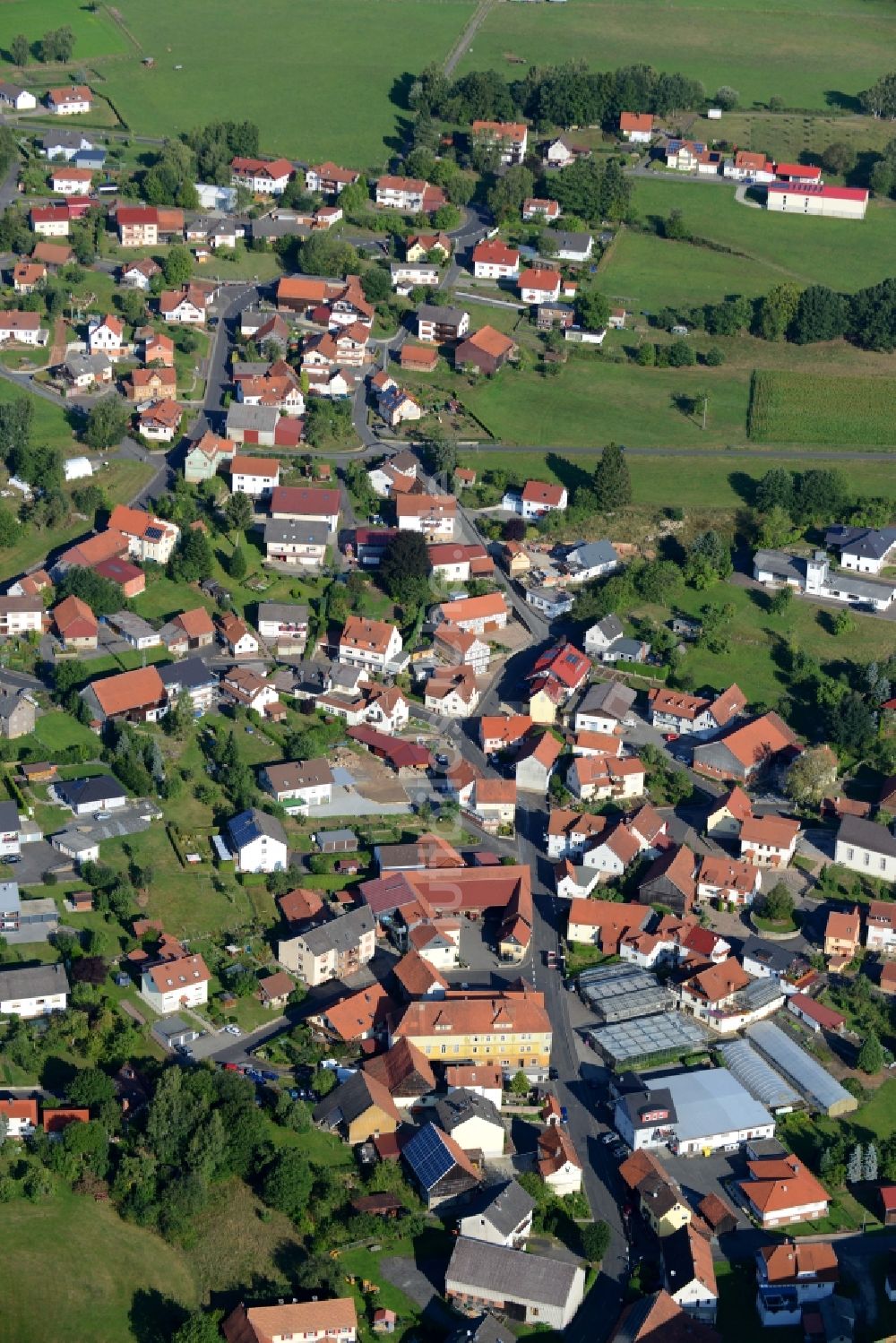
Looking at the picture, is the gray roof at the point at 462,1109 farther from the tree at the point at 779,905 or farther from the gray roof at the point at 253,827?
the tree at the point at 779,905

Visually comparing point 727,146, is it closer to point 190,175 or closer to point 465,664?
point 190,175

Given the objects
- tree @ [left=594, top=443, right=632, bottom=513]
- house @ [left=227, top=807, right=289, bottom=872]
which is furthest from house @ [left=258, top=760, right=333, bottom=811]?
tree @ [left=594, top=443, right=632, bottom=513]

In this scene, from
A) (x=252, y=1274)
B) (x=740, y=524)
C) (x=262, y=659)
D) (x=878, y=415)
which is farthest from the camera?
(x=878, y=415)

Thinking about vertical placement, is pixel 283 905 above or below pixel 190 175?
below

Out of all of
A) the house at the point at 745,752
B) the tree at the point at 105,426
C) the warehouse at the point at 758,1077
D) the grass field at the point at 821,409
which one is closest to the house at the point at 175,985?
the warehouse at the point at 758,1077

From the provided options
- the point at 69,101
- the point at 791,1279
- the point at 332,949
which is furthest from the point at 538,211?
the point at 791,1279

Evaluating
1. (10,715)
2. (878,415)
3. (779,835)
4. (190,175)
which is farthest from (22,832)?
(190,175)

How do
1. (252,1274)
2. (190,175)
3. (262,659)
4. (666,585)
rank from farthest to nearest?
(190,175) → (666,585) → (262,659) → (252,1274)
